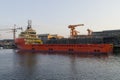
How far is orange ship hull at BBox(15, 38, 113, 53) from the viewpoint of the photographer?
2475 inches

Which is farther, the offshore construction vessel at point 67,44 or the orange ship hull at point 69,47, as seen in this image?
the offshore construction vessel at point 67,44

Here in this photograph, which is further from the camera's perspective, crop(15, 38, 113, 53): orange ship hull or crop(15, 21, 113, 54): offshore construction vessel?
crop(15, 21, 113, 54): offshore construction vessel

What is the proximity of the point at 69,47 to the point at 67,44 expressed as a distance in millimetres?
1321

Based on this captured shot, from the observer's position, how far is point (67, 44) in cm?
7100

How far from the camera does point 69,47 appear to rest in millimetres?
70250

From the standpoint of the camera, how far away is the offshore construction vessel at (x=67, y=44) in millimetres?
63963

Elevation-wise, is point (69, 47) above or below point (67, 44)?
below

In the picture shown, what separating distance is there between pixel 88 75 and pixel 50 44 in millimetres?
46855

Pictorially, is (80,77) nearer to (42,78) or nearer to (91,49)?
(42,78)

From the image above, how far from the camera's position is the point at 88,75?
2938 centimetres

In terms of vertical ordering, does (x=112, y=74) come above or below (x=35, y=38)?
below

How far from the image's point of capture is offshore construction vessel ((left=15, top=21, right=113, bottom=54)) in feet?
210

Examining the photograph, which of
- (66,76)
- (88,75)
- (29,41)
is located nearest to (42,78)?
(66,76)

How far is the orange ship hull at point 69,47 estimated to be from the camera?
62.9 meters
